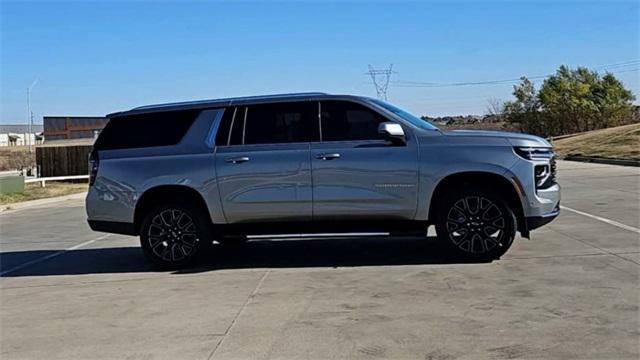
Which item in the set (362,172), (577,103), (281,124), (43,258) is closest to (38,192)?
(43,258)

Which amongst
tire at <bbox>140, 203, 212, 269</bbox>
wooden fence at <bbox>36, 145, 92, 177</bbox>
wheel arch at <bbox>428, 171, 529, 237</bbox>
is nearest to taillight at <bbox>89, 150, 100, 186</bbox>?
tire at <bbox>140, 203, 212, 269</bbox>

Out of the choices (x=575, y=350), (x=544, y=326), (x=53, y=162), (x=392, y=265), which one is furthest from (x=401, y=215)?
(x=53, y=162)

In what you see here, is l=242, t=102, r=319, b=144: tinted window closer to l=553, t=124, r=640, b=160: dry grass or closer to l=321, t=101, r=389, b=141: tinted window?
l=321, t=101, r=389, b=141: tinted window

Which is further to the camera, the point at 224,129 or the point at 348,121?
the point at 224,129

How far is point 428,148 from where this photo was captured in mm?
8188

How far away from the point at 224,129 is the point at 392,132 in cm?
207

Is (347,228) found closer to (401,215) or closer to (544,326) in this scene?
(401,215)

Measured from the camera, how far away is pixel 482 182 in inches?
325

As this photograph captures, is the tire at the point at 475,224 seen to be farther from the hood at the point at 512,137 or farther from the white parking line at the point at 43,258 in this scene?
the white parking line at the point at 43,258

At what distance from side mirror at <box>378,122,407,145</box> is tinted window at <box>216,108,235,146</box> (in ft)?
6.18

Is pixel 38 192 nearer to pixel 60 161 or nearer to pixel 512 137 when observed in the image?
pixel 60 161

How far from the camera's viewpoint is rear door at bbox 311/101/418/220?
8.21m

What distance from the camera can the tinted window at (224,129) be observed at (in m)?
8.69

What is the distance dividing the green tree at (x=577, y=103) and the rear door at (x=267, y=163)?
51193 mm
